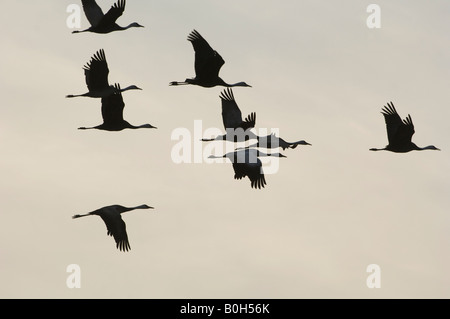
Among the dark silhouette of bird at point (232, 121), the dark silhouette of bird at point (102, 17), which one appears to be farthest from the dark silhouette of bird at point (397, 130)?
the dark silhouette of bird at point (102, 17)

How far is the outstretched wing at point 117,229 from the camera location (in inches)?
1752

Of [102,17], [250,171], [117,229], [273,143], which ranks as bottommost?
[117,229]

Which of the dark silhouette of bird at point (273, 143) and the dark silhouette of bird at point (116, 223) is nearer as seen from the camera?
the dark silhouette of bird at point (116, 223)

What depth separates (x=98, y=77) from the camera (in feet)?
147

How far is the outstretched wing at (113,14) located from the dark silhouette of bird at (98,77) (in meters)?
0.92

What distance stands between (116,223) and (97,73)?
4583 millimetres

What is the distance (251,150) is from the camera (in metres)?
47.6

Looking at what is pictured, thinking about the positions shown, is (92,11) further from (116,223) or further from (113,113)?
(116,223)

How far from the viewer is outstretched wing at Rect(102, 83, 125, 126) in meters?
45.4

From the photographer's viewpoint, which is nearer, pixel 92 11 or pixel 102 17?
→ pixel 102 17

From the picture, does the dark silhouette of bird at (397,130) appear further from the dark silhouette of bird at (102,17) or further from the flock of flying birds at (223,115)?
the dark silhouette of bird at (102,17)

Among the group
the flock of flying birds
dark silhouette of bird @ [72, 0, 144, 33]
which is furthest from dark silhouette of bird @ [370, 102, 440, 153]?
dark silhouette of bird @ [72, 0, 144, 33]

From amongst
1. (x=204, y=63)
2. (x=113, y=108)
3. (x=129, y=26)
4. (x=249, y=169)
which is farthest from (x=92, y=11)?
(x=249, y=169)

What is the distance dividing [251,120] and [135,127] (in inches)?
174
